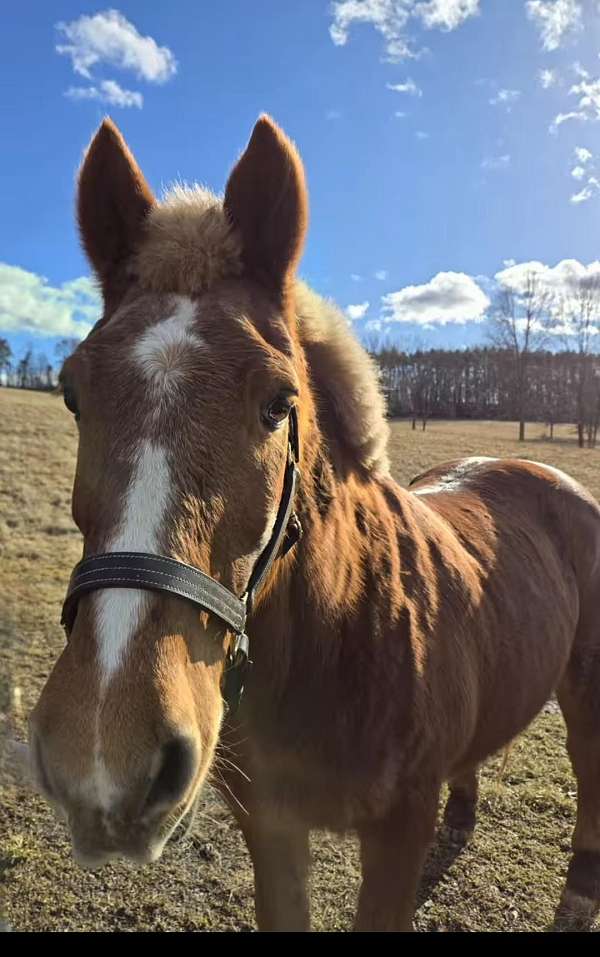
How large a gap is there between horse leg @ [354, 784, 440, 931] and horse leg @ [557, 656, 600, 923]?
1.75m

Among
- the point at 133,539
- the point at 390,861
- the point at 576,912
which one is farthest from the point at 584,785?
the point at 133,539

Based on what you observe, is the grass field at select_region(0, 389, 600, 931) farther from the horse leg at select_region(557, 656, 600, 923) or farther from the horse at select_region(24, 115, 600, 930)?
the horse at select_region(24, 115, 600, 930)

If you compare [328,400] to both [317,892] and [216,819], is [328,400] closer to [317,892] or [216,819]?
[317,892]

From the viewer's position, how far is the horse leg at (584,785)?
11.3ft

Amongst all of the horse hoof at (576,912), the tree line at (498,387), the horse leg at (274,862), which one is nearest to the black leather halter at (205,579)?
the horse leg at (274,862)

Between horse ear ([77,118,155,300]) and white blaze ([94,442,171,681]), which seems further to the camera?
horse ear ([77,118,155,300])

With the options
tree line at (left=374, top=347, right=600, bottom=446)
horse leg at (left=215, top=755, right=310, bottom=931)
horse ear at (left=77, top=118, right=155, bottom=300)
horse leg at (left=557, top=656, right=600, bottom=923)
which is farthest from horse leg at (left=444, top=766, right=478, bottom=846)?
tree line at (left=374, top=347, right=600, bottom=446)

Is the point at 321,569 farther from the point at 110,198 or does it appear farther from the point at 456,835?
the point at 456,835

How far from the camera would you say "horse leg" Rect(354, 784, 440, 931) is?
7.51 ft

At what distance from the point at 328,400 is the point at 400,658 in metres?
1.01

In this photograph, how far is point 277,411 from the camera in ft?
5.69

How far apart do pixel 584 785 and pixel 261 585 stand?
123 inches

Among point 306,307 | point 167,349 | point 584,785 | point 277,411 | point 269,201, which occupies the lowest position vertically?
point 584,785
